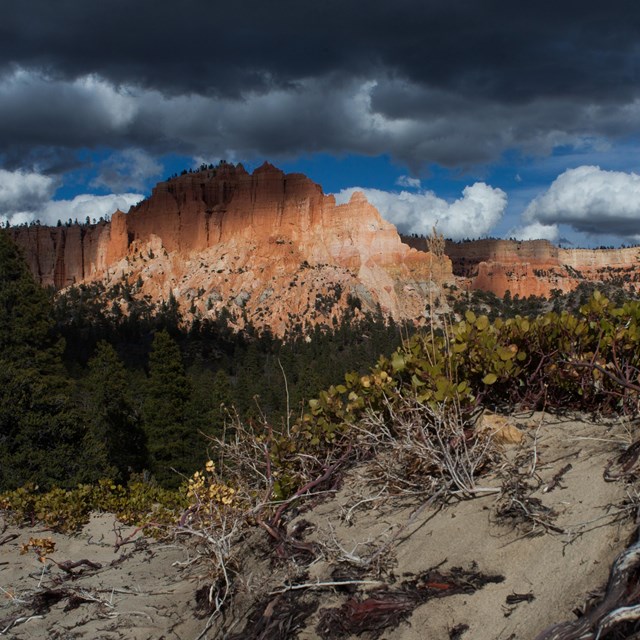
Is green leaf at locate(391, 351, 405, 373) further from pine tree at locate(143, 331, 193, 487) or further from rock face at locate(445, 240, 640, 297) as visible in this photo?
rock face at locate(445, 240, 640, 297)

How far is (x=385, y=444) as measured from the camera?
12.9ft

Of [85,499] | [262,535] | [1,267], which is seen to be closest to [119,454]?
[1,267]

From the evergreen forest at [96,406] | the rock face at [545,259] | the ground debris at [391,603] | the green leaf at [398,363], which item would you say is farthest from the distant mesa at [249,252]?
the ground debris at [391,603]

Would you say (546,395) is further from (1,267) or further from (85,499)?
(1,267)

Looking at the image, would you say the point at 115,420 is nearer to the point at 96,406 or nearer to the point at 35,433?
the point at 96,406

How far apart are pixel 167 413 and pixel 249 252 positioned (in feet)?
262

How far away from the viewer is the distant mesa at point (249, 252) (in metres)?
88.7

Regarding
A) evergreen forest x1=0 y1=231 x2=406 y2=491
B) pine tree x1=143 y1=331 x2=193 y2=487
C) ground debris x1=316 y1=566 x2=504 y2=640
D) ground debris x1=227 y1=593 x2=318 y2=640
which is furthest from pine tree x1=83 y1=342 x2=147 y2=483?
ground debris x1=316 y1=566 x2=504 y2=640

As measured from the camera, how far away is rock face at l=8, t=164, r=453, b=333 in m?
Answer: 88.6

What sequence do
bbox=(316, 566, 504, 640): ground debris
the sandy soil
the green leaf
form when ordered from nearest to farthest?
the sandy soil
bbox=(316, 566, 504, 640): ground debris
the green leaf

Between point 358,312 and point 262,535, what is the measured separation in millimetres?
79021

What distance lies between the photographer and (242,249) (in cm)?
10044

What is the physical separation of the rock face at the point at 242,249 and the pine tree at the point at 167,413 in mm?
60735

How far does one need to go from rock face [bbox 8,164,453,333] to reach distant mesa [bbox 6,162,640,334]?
188mm
